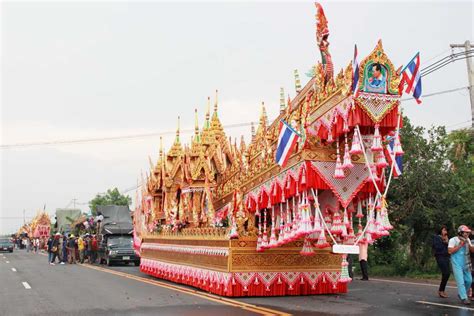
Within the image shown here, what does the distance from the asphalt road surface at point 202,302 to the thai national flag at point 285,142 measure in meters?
3.00

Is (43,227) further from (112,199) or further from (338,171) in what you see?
(338,171)

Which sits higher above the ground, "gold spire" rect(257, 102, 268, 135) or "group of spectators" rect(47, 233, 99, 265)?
"gold spire" rect(257, 102, 268, 135)

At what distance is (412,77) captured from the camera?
1145 centimetres

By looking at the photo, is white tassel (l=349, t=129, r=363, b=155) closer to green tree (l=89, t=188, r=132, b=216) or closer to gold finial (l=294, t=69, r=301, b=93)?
gold finial (l=294, t=69, r=301, b=93)

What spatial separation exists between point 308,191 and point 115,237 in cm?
2259

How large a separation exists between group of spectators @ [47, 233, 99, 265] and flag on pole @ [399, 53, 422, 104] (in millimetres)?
26560

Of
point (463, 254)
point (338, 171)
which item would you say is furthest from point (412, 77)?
point (463, 254)

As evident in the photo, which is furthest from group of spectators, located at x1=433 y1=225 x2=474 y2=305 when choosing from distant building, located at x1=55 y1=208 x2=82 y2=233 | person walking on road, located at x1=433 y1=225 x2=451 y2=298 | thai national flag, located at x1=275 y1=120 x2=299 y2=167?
distant building, located at x1=55 y1=208 x2=82 y2=233

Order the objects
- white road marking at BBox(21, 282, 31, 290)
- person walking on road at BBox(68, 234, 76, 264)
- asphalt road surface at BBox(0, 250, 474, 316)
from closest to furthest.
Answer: asphalt road surface at BBox(0, 250, 474, 316), white road marking at BBox(21, 282, 31, 290), person walking on road at BBox(68, 234, 76, 264)

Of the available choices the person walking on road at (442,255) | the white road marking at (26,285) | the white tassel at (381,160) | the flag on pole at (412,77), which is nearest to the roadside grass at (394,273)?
the person walking on road at (442,255)

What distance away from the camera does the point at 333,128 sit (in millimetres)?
11930

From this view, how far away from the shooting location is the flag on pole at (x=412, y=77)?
37.6 ft

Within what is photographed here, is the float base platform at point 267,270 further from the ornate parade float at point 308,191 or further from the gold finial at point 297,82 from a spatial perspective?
the gold finial at point 297,82

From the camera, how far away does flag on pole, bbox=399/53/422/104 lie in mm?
11445
